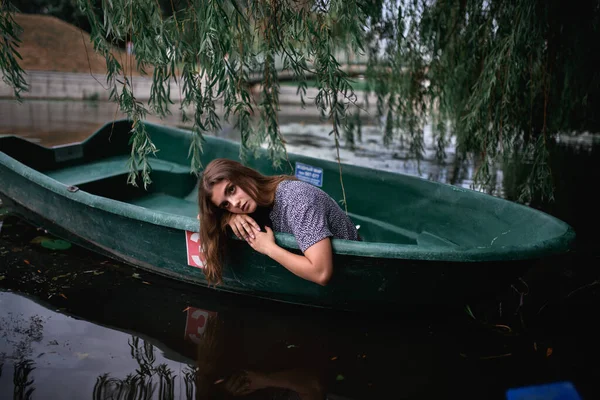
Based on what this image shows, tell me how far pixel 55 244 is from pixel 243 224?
8.02 ft

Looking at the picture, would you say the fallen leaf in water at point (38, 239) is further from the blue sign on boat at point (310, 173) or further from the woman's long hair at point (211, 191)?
the blue sign on boat at point (310, 173)

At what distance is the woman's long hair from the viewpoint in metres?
2.76

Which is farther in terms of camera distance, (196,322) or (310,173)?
(310,173)

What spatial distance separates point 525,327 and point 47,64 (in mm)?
28647

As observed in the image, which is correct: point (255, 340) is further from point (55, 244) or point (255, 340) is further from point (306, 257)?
point (55, 244)

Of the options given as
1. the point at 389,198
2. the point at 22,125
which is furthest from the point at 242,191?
the point at 22,125

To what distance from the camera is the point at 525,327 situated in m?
3.42

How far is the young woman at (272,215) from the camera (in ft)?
8.81

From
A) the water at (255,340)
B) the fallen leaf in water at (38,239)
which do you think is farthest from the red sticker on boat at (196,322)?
the fallen leaf in water at (38,239)

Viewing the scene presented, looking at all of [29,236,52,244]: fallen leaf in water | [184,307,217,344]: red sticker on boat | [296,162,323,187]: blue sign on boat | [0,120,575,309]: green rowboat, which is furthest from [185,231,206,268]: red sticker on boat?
[29,236,52,244]: fallen leaf in water

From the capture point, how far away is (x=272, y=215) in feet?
9.75

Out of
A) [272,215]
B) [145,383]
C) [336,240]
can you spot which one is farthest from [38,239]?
[336,240]

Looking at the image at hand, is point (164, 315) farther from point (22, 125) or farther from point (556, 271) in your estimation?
point (22, 125)

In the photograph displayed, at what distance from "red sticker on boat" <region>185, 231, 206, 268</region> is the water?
370 millimetres
